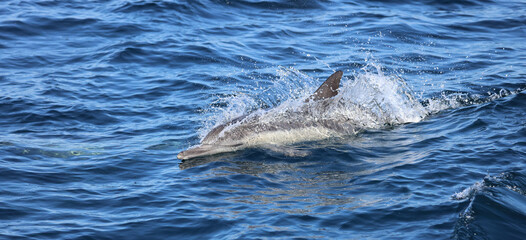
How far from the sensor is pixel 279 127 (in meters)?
11.0

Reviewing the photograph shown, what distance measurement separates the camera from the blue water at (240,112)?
25.3 ft

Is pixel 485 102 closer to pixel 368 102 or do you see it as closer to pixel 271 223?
pixel 368 102

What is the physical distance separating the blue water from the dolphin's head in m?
0.15

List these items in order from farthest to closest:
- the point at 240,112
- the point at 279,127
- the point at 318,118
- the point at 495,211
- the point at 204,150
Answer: the point at 240,112, the point at 318,118, the point at 279,127, the point at 204,150, the point at 495,211

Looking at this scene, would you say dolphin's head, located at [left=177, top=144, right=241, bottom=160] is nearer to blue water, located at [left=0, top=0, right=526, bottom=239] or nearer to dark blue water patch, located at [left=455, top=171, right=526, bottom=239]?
blue water, located at [left=0, top=0, right=526, bottom=239]

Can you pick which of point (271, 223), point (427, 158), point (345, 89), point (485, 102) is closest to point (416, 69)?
point (485, 102)

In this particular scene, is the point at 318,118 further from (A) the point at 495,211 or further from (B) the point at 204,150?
(A) the point at 495,211

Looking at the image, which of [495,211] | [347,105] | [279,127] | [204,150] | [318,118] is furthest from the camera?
[347,105]

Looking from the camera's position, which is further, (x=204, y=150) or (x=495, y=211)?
(x=204, y=150)

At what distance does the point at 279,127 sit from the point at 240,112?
1.33 m

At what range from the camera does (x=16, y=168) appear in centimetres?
993

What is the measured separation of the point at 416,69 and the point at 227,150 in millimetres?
7141

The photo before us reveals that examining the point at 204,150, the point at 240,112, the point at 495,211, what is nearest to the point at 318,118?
the point at 240,112

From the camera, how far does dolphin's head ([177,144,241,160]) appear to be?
399 inches
